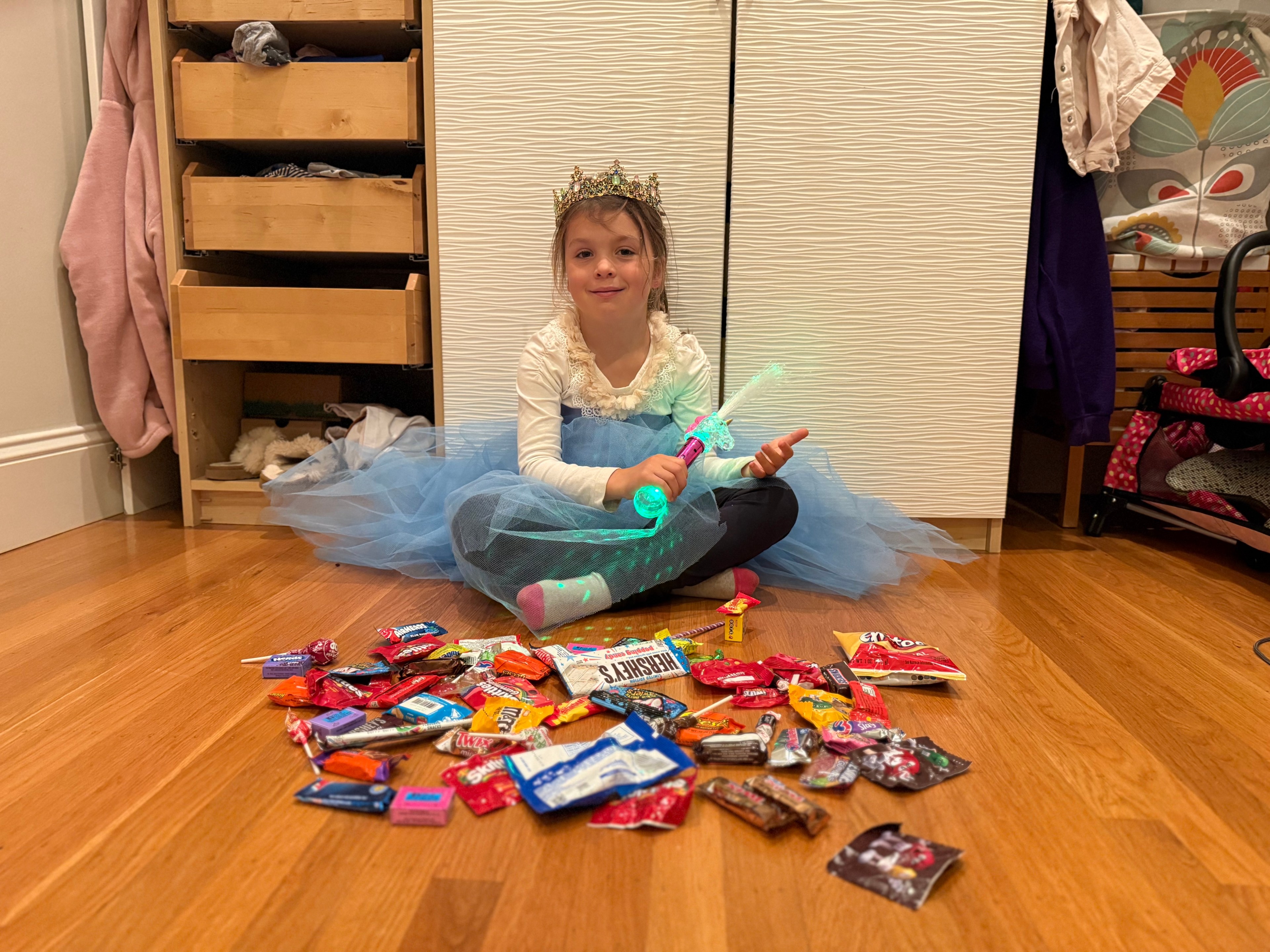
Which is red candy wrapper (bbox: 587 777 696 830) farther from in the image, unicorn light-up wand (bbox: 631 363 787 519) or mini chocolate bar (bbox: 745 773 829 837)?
unicorn light-up wand (bbox: 631 363 787 519)

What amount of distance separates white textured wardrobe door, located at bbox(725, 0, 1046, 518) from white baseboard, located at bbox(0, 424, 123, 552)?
1259mm

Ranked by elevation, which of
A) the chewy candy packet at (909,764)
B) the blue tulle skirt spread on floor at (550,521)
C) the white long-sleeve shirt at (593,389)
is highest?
the white long-sleeve shirt at (593,389)

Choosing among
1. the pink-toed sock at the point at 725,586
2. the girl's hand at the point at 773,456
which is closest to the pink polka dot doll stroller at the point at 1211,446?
the girl's hand at the point at 773,456

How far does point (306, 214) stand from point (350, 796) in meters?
1.21

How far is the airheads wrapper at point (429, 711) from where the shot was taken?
860 millimetres

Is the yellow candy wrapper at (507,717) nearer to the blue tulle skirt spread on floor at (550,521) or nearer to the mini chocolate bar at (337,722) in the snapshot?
the mini chocolate bar at (337,722)

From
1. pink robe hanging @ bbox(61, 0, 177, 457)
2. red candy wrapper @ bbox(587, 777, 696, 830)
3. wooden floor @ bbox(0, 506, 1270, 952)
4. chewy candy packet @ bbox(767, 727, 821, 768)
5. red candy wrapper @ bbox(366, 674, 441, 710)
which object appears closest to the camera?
wooden floor @ bbox(0, 506, 1270, 952)

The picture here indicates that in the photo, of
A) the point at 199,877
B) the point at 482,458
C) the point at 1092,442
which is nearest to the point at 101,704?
the point at 199,877

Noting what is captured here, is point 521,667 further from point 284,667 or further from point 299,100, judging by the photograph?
point 299,100

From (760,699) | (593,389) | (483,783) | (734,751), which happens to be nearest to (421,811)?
(483,783)

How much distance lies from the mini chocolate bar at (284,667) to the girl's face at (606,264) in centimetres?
68

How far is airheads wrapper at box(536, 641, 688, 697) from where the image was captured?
958 mm

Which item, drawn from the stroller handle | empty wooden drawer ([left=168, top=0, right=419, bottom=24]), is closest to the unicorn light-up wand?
the stroller handle

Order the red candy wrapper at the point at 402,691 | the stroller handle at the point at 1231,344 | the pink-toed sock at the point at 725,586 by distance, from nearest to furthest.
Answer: the red candy wrapper at the point at 402,691 < the pink-toed sock at the point at 725,586 < the stroller handle at the point at 1231,344
